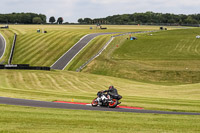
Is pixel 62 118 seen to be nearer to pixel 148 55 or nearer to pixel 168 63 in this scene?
pixel 168 63

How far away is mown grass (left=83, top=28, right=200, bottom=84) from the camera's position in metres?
69.8

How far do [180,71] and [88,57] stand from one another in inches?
1160

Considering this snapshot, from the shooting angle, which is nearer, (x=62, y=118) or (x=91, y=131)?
(x=91, y=131)

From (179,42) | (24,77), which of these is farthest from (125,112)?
(179,42)

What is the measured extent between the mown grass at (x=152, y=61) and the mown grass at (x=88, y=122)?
45.9 metres

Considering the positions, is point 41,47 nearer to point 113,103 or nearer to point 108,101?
point 108,101

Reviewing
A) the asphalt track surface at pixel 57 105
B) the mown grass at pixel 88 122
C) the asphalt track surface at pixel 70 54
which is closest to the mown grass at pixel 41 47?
the asphalt track surface at pixel 70 54

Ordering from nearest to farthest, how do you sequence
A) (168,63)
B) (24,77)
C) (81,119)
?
1. (81,119)
2. (24,77)
3. (168,63)

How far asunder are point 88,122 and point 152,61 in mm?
65253

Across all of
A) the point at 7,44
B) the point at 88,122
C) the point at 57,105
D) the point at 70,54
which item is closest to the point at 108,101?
the point at 57,105

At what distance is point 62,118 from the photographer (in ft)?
66.4

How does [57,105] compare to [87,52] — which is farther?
[87,52]

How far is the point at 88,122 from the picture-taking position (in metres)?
19.3

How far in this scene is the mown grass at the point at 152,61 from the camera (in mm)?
69812
